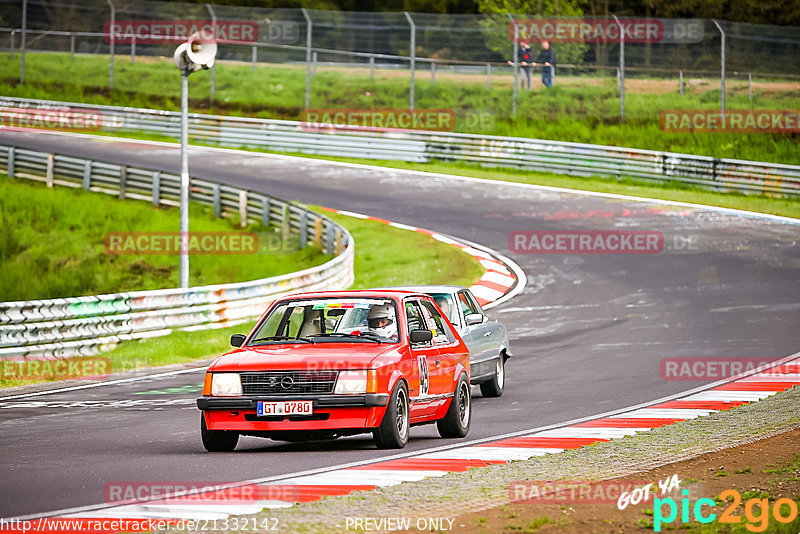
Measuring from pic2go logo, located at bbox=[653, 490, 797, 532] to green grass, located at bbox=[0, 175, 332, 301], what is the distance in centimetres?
1999

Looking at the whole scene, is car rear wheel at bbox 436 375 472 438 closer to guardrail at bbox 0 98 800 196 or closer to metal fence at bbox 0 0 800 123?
guardrail at bbox 0 98 800 196

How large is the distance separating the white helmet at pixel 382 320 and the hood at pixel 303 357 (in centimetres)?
35

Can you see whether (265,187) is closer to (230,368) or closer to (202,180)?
(202,180)

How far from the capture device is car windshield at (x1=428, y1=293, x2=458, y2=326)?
540 inches

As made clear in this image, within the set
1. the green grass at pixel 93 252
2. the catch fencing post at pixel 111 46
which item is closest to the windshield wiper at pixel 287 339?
the green grass at pixel 93 252

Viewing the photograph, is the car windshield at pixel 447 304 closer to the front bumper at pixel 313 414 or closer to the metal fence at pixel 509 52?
the front bumper at pixel 313 414

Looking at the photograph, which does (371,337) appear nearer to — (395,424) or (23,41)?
(395,424)

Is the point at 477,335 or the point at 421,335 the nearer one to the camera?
the point at 421,335

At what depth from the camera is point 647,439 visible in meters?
9.94

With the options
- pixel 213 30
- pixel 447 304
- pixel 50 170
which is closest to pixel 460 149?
pixel 213 30

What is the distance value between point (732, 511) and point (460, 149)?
32.4 m

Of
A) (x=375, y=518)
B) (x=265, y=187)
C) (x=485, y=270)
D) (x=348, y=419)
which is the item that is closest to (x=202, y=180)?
(x=265, y=187)

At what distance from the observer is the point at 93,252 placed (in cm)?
3047

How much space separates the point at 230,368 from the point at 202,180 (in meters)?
23.5
